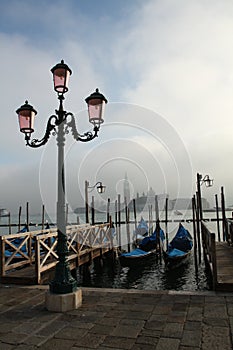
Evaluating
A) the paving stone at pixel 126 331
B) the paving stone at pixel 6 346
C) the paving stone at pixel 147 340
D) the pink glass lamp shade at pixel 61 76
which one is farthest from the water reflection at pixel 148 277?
the pink glass lamp shade at pixel 61 76

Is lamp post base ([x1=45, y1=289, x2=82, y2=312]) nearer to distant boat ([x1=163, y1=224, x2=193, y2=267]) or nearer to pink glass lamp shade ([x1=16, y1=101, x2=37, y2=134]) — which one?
pink glass lamp shade ([x1=16, y1=101, x2=37, y2=134])

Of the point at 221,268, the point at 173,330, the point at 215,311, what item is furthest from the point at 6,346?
the point at 221,268

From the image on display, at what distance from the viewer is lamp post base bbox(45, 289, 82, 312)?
4453mm

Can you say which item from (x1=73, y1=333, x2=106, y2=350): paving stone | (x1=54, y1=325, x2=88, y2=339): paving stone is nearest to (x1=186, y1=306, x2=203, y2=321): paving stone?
(x1=73, y1=333, x2=106, y2=350): paving stone

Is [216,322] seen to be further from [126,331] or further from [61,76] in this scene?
[61,76]

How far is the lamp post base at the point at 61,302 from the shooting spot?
14.6 feet

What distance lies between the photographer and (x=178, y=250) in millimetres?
13688

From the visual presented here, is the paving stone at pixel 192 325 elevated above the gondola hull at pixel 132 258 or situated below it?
above

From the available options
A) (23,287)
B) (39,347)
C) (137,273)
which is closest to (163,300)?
(39,347)

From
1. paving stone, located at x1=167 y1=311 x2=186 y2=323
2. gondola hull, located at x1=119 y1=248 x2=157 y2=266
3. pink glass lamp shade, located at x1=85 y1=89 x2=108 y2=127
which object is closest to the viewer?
paving stone, located at x1=167 y1=311 x2=186 y2=323

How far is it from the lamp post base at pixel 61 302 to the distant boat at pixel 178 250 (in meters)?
8.76

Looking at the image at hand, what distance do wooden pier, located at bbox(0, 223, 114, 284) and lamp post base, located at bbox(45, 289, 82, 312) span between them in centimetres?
202

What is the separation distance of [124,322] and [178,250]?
10.2 metres

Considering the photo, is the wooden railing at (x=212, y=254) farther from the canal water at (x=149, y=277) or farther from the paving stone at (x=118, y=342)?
the paving stone at (x=118, y=342)
